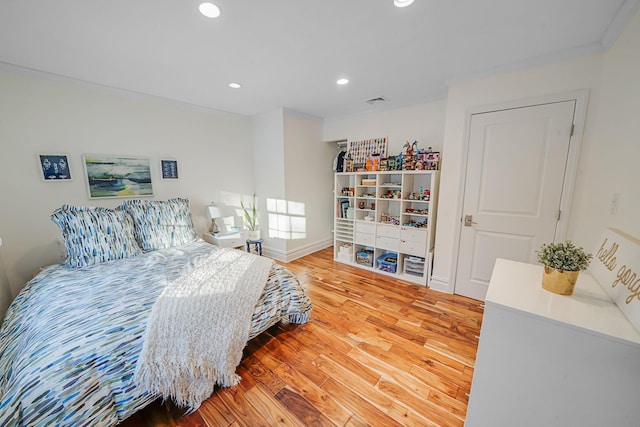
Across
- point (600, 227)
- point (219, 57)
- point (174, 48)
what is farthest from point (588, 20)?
point (174, 48)

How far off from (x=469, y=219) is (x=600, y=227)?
941 millimetres

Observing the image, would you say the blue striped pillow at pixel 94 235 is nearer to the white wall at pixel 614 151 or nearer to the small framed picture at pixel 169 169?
the small framed picture at pixel 169 169

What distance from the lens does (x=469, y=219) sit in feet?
7.95

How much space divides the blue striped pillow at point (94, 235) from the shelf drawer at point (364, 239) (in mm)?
2643

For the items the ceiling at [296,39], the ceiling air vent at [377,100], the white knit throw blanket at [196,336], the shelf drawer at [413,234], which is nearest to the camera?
the white knit throw blanket at [196,336]

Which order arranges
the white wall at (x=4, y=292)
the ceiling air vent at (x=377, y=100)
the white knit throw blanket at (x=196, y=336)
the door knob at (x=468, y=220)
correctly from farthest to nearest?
1. the ceiling air vent at (x=377, y=100)
2. the door knob at (x=468, y=220)
3. the white wall at (x=4, y=292)
4. the white knit throw blanket at (x=196, y=336)

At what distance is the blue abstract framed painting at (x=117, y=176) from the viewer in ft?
8.04

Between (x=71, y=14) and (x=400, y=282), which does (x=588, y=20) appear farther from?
(x=71, y=14)

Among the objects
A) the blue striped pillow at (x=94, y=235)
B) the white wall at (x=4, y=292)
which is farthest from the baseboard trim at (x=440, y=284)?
the white wall at (x=4, y=292)

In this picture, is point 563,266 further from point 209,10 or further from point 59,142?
point 59,142

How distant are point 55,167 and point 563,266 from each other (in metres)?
3.98

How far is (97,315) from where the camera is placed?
131cm

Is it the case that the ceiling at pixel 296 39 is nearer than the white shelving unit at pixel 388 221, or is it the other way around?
the ceiling at pixel 296 39

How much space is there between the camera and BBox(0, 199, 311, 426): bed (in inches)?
39.2
